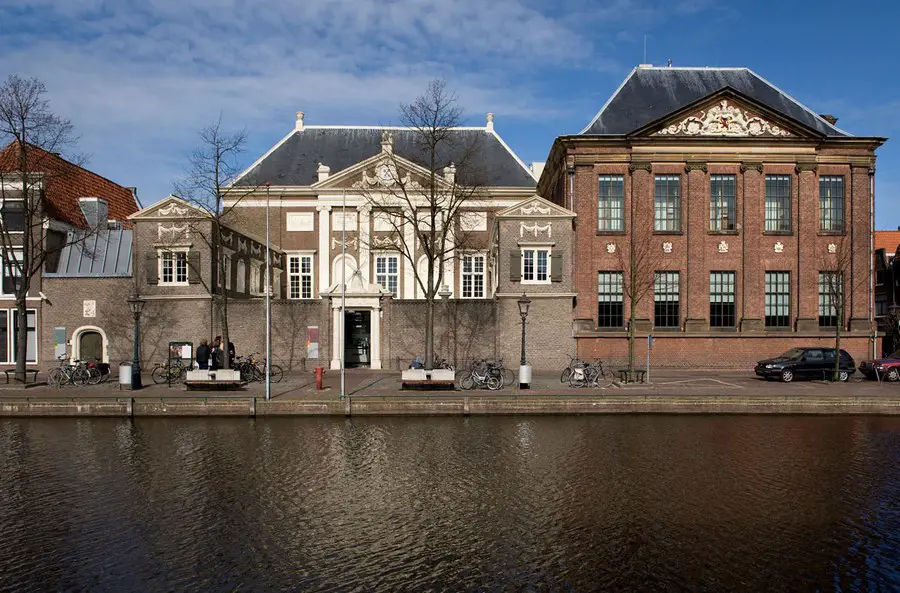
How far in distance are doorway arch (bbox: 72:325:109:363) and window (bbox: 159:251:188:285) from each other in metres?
3.85

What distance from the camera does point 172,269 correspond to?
29.7 metres

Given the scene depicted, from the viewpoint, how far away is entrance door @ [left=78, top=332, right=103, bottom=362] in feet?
97.5

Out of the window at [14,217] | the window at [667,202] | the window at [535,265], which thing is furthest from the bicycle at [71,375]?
the window at [667,202]

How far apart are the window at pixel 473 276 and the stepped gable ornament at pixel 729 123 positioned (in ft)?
43.6

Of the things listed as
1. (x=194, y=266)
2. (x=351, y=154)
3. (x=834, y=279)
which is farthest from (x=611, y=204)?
(x=194, y=266)

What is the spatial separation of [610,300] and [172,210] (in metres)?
22.1

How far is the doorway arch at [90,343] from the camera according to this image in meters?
29.5

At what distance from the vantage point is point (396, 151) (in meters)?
44.2

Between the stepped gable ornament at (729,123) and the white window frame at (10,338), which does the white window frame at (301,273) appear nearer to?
the white window frame at (10,338)

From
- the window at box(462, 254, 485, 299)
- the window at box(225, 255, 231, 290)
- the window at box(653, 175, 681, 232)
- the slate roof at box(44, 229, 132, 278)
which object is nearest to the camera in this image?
the slate roof at box(44, 229, 132, 278)

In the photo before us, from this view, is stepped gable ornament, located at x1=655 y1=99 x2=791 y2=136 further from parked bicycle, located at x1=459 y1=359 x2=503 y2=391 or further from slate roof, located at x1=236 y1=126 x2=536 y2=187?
parked bicycle, located at x1=459 y1=359 x2=503 y2=391

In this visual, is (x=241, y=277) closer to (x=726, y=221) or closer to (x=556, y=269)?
(x=556, y=269)

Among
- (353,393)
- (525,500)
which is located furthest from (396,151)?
(525,500)

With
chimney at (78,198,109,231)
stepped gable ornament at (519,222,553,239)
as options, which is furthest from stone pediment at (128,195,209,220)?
stepped gable ornament at (519,222,553,239)
